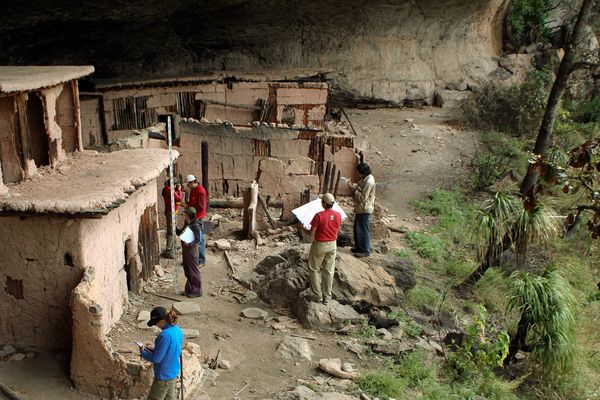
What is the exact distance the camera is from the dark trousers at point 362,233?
975cm

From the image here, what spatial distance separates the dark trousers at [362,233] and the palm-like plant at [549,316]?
2.30 metres

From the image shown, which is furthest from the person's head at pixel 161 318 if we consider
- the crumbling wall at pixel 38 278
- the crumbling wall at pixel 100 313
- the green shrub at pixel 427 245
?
the green shrub at pixel 427 245

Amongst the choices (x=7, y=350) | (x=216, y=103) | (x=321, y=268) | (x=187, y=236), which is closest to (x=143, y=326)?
(x=187, y=236)

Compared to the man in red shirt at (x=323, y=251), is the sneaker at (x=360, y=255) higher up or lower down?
lower down

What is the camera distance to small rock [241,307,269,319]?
8.13 meters

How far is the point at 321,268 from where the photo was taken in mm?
8227

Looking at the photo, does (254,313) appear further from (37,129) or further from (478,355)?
(37,129)

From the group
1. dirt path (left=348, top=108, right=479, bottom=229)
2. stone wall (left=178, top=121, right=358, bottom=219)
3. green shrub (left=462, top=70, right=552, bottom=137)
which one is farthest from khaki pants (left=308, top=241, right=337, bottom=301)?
green shrub (left=462, top=70, right=552, bottom=137)

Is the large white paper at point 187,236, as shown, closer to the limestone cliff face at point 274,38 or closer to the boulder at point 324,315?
the boulder at point 324,315

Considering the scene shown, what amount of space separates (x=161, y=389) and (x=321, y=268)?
307 centimetres

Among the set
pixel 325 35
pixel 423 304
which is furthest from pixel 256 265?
pixel 325 35

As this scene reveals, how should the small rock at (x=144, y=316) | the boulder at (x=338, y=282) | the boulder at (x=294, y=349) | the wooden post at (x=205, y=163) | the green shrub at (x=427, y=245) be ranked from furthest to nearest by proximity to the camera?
the wooden post at (x=205, y=163), the green shrub at (x=427, y=245), the boulder at (x=338, y=282), the small rock at (x=144, y=316), the boulder at (x=294, y=349)

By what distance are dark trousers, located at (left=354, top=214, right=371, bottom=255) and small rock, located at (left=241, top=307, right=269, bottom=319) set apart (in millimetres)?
2204

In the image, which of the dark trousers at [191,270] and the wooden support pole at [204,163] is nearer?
the dark trousers at [191,270]
